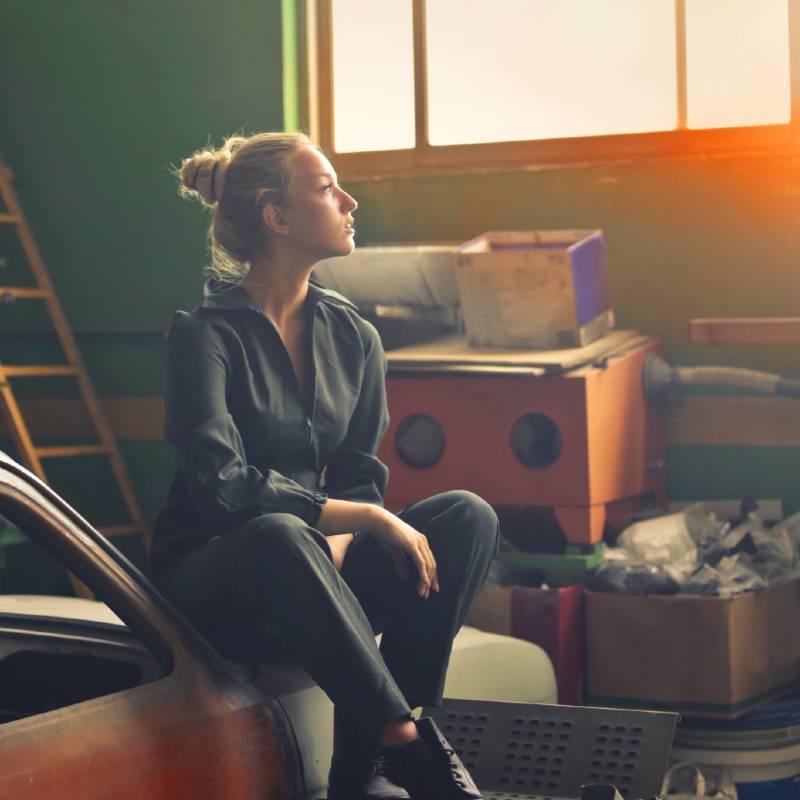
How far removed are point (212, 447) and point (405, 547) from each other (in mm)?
321

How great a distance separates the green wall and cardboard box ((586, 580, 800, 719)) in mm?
748

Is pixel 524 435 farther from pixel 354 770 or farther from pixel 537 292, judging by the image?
pixel 354 770

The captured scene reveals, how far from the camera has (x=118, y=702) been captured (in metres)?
1.63

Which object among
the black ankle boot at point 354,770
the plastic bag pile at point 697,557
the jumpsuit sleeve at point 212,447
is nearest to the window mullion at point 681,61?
the plastic bag pile at point 697,557

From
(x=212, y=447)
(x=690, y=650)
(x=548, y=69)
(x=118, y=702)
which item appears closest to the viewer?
(x=118, y=702)

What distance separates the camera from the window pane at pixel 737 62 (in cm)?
384

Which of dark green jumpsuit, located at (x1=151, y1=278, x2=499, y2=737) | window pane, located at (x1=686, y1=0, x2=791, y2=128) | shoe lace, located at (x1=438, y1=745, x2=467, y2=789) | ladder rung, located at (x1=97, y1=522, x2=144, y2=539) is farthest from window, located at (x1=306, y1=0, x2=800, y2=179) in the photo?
shoe lace, located at (x1=438, y1=745, x2=467, y2=789)

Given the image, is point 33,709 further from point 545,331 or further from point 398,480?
point 545,331

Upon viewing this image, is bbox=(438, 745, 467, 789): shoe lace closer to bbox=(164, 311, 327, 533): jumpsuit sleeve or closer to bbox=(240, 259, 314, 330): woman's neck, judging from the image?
bbox=(164, 311, 327, 533): jumpsuit sleeve

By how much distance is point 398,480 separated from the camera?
3.43 metres

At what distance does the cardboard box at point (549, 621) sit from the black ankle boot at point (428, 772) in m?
1.26

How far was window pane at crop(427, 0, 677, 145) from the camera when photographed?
3.98 m

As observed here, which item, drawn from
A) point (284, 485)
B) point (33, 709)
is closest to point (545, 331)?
point (284, 485)

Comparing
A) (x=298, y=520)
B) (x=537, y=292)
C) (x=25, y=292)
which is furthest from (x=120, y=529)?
(x=298, y=520)
